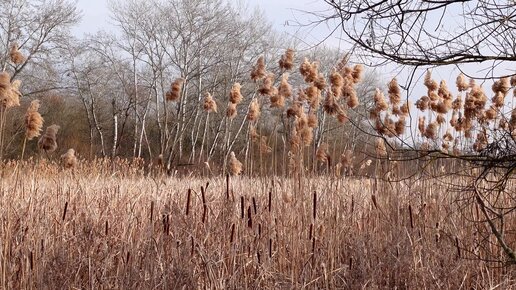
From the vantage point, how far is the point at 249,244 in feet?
11.4

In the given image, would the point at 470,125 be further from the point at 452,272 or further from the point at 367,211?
the point at 452,272

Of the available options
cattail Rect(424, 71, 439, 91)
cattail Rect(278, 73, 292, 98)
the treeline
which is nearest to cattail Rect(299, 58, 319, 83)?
cattail Rect(278, 73, 292, 98)

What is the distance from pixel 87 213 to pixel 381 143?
211 centimetres

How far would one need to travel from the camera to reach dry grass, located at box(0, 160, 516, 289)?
10.2 ft

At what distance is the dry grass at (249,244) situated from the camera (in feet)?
10.2

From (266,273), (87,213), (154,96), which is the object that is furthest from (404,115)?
(154,96)

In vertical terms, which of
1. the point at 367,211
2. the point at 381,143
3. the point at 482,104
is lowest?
the point at 367,211

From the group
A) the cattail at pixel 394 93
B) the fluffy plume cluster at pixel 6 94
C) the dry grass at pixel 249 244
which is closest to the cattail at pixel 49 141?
the dry grass at pixel 249 244

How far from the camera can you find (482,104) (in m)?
4.68

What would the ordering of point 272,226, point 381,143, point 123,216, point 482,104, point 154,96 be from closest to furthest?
1. point 272,226
2. point 123,216
3. point 381,143
4. point 482,104
5. point 154,96

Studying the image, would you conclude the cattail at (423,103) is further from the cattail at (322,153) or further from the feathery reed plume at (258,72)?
the feathery reed plume at (258,72)

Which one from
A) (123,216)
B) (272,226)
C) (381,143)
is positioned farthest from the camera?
(381,143)

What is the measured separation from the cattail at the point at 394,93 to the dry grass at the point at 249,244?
2.34ft

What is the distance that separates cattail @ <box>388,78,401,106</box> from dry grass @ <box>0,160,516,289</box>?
28.1 inches
